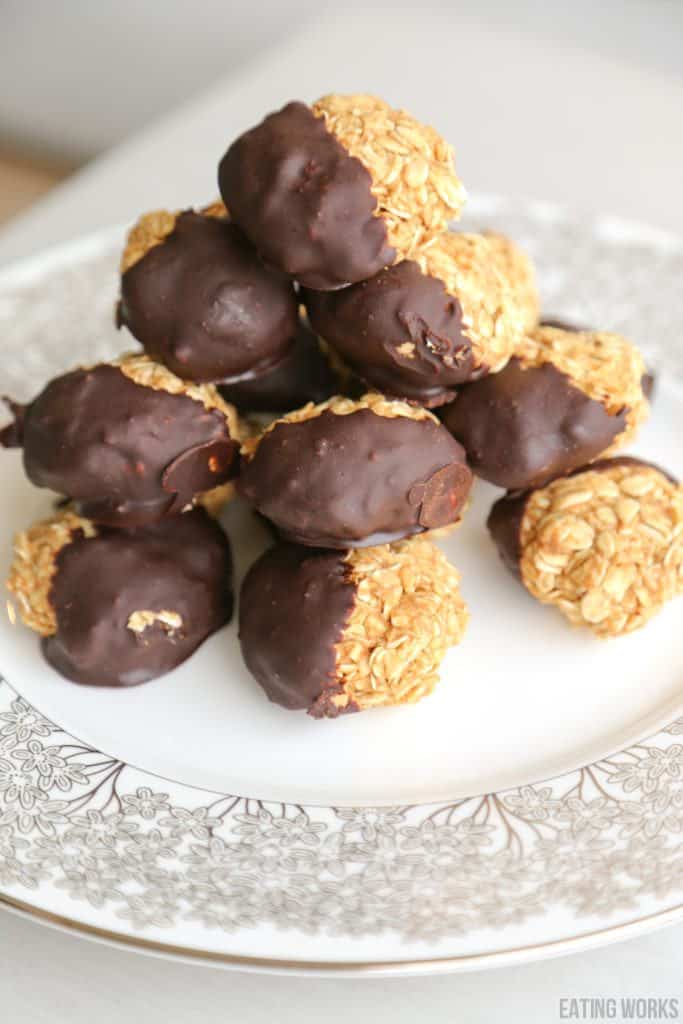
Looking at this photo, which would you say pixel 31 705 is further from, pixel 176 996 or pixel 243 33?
pixel 243 33

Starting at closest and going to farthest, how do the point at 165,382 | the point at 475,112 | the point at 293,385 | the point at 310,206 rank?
the point at 310,206, the point at 165,382, the point at 293,385, the point at 475,112

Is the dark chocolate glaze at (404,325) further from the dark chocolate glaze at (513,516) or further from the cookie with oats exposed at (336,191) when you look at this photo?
the dark chocolate glaze at (513,516)

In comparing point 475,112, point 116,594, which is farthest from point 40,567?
point 475,112

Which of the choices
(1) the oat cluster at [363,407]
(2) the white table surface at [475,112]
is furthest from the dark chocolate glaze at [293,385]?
(2) the white table surface at [475,112]

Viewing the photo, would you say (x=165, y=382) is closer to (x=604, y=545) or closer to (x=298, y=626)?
(x=298, y=626)

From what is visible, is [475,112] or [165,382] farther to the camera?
[475,112]

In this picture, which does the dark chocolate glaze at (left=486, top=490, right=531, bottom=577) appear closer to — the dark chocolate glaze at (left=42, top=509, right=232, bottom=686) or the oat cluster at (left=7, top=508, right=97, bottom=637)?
the dark chocolate glaze at (left=42, top=509, right=232, bottom=686)

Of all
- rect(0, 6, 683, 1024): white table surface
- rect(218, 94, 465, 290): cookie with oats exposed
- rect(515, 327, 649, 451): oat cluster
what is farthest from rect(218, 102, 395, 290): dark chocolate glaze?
rect(0, 6, 683, 1024): white table surface
